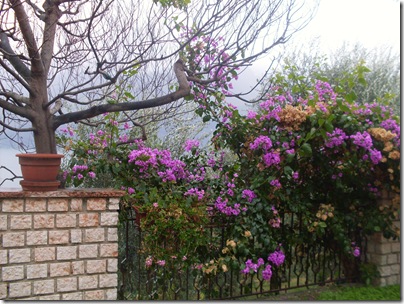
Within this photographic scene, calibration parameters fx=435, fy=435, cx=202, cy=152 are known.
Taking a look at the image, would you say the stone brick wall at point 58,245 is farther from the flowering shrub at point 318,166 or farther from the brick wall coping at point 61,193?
the flowering shrub at point 318,166

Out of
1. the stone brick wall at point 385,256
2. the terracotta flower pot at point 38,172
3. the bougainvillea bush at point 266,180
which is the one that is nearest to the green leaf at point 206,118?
the bougainvillea bush at point 266,180

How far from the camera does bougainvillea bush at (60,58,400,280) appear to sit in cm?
321

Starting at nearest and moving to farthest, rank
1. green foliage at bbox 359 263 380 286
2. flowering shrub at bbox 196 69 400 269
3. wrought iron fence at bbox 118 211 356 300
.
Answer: wrought iron fence at bbox 118 211 356 300
flowering shrub at bbox 196 69 400 269
green foliage at bbox 359 263 380 286

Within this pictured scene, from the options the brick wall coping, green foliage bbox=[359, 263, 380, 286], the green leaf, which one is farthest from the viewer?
the green leaf

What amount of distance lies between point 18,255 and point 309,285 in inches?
91.4

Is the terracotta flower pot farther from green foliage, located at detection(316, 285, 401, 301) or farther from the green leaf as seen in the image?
green foliage, located at detection(316, 285, 401, 301)

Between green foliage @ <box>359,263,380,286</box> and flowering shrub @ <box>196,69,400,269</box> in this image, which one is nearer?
flowering shrub @ <box>196,69,400,269</box>

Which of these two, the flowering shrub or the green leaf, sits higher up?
the green leaf

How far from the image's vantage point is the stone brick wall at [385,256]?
3.70 m

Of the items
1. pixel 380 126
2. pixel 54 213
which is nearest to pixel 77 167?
pixel 54 213

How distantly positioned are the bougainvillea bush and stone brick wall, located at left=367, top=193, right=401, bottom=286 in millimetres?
98

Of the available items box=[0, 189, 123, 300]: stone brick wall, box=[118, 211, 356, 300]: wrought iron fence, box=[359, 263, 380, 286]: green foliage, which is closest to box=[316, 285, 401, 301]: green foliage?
box=[359, 263, 380, 286]: green foliage

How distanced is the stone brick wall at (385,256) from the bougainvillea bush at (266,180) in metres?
0.10

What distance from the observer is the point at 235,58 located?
354 centimetres
